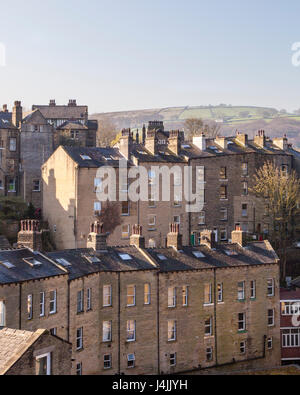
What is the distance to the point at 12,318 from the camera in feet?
106

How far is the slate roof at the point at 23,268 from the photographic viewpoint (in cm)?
3300

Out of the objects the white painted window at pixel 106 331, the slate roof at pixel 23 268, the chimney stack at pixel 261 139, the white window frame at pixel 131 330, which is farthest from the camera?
the chimney stack at pixel 261 139

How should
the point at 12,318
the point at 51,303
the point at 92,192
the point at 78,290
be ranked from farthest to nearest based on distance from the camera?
the point at 92,192, the point at 78,290, the point at 51,303, the point at 12,318

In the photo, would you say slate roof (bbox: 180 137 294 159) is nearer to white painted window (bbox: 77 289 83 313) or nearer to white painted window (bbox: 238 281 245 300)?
white painted window (bbox: 238 281 245 300)

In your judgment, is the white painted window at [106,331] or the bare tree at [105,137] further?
the bare tree at [105,137]

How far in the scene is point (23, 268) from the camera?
1362 inches

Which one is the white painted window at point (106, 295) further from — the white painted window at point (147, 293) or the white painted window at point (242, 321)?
the white painted window at point (242, 321)

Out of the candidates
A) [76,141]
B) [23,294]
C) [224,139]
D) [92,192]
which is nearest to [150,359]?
[23,294]

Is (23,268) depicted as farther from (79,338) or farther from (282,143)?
(282,143)

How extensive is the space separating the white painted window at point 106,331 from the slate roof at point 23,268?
6.23m

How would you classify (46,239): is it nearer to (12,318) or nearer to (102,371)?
(102,371)

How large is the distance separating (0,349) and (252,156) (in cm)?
4831

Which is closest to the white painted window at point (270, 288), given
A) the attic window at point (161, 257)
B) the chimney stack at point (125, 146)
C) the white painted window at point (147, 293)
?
the attic window at point (161, 257)

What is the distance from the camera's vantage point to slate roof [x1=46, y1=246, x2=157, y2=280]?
38656 millimetres
